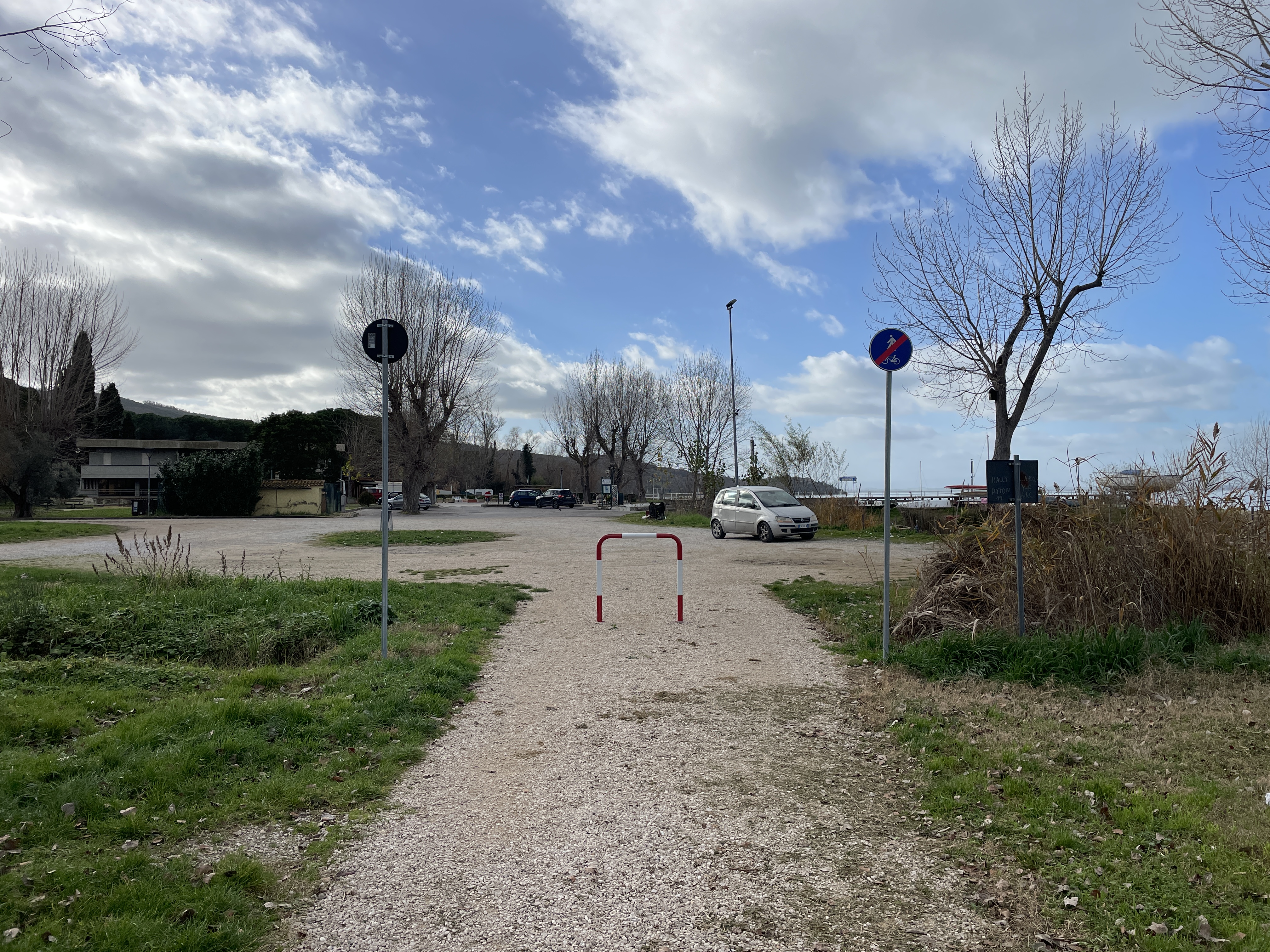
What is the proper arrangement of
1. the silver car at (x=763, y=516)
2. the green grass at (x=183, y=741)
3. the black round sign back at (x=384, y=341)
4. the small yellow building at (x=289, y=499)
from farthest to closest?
the small yellow building at (x=289, y=499), the silver car at (x=763, y=516), the black round sign back at (x=384, y=341), the green grass at (x=183, y=741)

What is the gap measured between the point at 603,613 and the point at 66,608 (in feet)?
21.0

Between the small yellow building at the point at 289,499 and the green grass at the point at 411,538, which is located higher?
the small yellow building at the point at 289,499

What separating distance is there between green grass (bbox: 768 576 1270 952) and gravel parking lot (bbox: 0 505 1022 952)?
0.34m

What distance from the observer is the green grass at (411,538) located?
2480 cm

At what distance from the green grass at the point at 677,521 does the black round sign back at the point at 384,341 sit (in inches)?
1002

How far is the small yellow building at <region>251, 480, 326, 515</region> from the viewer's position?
48.2 meters

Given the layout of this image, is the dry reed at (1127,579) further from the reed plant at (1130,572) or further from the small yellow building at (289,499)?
the small yellow building at (289,499)

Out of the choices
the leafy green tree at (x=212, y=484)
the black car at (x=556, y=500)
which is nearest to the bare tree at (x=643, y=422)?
the black car at (x=556, y=500)

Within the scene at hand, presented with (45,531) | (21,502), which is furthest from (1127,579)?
(21,502)

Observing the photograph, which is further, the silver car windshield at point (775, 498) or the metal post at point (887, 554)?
the silver car windshield at point (775, 498)

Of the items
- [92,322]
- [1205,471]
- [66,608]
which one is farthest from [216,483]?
[1205,471]

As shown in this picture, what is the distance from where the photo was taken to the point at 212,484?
46031mm

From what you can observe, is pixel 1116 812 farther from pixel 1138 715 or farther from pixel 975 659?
pixel 975 659

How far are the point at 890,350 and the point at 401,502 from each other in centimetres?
5069
